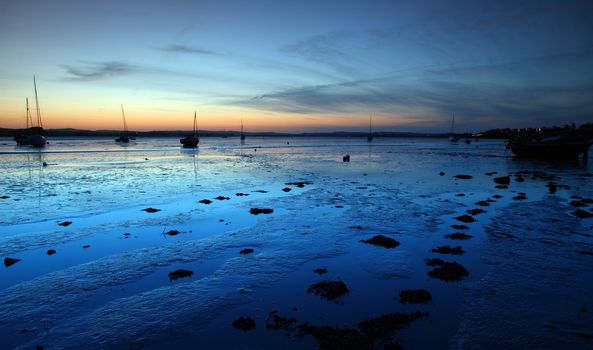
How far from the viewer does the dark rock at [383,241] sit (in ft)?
35.4

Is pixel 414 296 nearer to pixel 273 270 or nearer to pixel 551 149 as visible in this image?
pixel 273 270

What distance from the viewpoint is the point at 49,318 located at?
643cm

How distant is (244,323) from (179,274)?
3014 millimetres

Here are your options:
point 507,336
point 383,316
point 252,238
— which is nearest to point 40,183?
point 252,238

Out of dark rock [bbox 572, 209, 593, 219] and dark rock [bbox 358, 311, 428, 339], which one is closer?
dark rock [bbox 358, 311, 428, 339]

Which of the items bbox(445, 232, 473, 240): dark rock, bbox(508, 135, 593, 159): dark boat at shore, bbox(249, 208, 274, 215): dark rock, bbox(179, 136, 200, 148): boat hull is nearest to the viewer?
bbox(445, 232, 473, 240): dark rock

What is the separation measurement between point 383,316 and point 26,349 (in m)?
6.11

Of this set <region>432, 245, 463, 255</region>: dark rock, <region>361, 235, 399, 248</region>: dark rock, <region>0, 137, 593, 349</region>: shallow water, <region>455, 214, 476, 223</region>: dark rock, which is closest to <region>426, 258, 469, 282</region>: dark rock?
<region>0, 137, 593, 349</region>: shallow water

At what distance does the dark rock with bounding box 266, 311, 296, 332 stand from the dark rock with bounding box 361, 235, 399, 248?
5292 mm

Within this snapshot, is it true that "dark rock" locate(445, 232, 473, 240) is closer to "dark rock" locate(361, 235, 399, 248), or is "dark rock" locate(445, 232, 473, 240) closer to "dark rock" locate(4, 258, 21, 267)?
"dark rock" locate(361, 235, 399, 248)

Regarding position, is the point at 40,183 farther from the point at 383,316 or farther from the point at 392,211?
the point at 383,316

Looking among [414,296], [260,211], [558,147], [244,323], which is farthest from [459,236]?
[558,147]

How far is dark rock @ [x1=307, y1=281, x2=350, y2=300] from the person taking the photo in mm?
7355

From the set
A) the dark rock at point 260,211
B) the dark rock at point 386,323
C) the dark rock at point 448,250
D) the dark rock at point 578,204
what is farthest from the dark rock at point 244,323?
the dark rock at point 578,204
